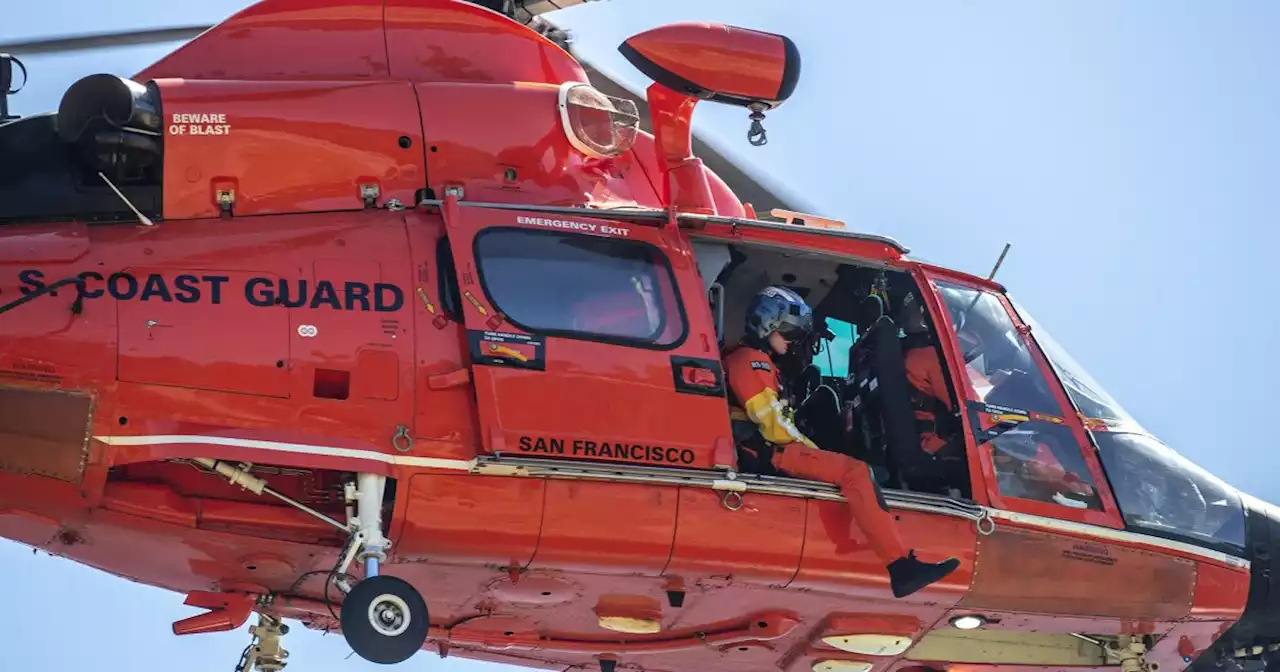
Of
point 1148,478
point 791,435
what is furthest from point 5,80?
point 1148,478

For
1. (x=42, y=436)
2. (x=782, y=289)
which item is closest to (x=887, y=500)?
(x=782, y=289)

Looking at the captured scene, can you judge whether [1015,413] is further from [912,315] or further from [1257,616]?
[1257,616]

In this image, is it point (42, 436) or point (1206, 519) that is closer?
point (42, 436)

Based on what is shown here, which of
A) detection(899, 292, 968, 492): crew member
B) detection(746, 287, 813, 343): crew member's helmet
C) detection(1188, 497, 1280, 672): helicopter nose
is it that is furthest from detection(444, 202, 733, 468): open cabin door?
detection(1188, 497, 1280, 672): helicopter nose

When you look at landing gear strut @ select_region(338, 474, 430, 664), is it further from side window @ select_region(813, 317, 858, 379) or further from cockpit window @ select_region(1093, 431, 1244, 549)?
cockpit window @ select_region(1093, 431, 1244, 549)

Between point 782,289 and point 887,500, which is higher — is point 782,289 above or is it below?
above

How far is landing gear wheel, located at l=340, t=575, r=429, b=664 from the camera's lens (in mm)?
7992

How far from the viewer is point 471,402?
856cm

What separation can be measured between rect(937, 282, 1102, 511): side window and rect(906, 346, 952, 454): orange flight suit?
Result: 14 cm

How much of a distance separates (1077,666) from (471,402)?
418 cm

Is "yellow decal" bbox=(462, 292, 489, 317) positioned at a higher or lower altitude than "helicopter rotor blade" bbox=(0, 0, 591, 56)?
lower

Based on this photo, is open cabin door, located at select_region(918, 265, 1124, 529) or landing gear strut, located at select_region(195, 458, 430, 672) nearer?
landing gear strut, located at select_region(195, 458, 430, 672)

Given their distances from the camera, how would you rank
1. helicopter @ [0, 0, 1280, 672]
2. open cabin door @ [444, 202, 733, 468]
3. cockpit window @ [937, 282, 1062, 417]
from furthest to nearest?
1. cockpit window @ [937, 282, 1062, 417]
2. open cabin door @ [444, 202, 733, 468]
3. helicopter @ [0, 0, 1280, 672]

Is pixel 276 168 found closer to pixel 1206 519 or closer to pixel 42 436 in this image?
pixel 42 436
